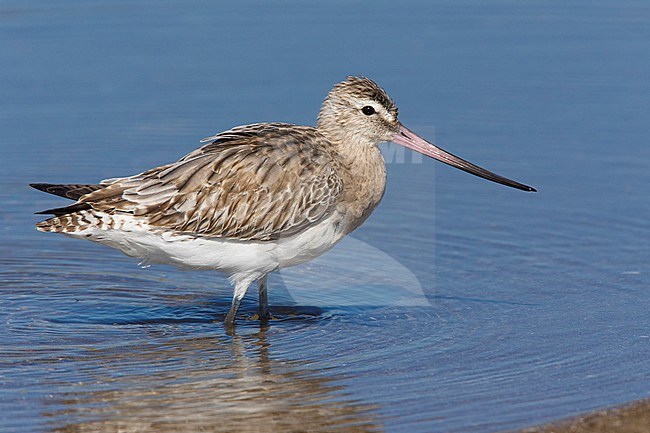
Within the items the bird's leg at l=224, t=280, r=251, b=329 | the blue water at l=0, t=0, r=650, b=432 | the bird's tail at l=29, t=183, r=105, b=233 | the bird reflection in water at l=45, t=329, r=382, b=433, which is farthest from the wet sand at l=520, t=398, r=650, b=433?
the bird's tail at l=29, t=183, r=105, b=233

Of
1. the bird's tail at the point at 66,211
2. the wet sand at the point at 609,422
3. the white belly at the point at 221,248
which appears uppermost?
the bird's tail at the point at 66,211

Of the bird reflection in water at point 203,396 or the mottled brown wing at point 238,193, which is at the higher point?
the mottled brown wing at point 238,193

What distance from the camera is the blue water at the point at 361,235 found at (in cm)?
Result: 808

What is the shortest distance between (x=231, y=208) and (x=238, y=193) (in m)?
0.13

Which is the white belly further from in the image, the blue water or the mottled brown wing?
the blue water

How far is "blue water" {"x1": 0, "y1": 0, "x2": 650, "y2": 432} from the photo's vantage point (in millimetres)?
8078

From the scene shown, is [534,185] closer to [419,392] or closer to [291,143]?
[291,143]

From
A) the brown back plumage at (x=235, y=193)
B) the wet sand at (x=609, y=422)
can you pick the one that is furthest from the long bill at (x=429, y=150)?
the wet sand at (x=609, y=422)

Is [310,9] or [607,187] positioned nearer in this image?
[607,187]

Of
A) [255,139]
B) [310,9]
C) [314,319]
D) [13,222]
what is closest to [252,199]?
[255,139]

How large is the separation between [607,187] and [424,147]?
2530 millimetres

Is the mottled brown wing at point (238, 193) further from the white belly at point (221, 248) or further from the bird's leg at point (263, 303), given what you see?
Result: the bird's leg at point (263, 303)

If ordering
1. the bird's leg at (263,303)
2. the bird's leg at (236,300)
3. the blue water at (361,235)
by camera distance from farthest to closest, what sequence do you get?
the bird's leg at (263,303) → the bird's leg at (236,300) → the blue water at (361,235)

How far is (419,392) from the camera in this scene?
7973 mm
